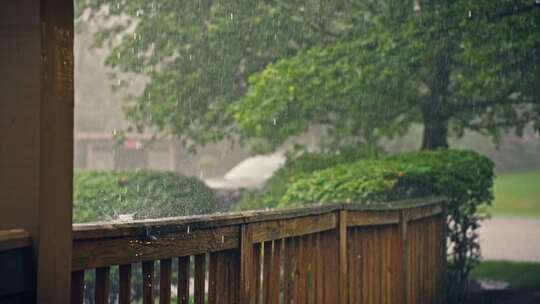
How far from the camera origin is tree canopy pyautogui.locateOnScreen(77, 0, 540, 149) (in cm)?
1196

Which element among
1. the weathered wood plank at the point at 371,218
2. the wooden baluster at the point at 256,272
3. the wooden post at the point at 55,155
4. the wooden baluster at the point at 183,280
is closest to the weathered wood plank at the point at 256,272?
the wooden baluster at the point at 256,272

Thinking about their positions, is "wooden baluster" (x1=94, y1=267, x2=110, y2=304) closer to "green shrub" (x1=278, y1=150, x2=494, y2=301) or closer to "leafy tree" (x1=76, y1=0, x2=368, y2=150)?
"green shrub" (x1=278, y1=150, x2=494, y2=301)

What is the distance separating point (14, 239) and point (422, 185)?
25.7ft

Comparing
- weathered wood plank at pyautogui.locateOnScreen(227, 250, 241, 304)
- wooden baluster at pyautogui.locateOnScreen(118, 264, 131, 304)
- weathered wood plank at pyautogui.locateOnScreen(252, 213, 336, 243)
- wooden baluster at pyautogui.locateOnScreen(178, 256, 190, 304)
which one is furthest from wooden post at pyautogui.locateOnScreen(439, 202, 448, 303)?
wooden baluster at pyautogui.locateOnScreen(118, 264, 131, 304)

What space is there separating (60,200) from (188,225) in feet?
3.52

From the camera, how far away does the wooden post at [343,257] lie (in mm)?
5898

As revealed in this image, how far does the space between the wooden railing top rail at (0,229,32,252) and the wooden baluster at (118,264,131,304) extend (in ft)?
2.23

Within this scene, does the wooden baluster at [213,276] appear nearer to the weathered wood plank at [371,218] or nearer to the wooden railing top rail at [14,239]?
the wooden railing top rail at [14,239]

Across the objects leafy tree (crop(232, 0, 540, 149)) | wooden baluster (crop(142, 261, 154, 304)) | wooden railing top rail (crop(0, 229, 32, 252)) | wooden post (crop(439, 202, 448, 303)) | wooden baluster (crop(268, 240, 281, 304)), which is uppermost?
leafy tree (crop(232, 0, 540, 149))

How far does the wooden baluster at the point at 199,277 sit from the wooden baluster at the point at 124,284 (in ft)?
2.03

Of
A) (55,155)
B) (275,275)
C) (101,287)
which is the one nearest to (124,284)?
(101,287)

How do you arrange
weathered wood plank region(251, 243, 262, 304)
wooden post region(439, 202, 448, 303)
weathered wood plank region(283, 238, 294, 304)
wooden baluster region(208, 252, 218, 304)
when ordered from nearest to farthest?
wooden baluster region(208, 252, 218, 304) < weathered wood plank region(251, 243, 262, 304) < weathered wood plank region(283, 238, 294, 304) < wooden post region(439, 202, 448, 303)

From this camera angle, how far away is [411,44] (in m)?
11.8

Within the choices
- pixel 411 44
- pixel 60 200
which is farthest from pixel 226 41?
pixel 60 200
